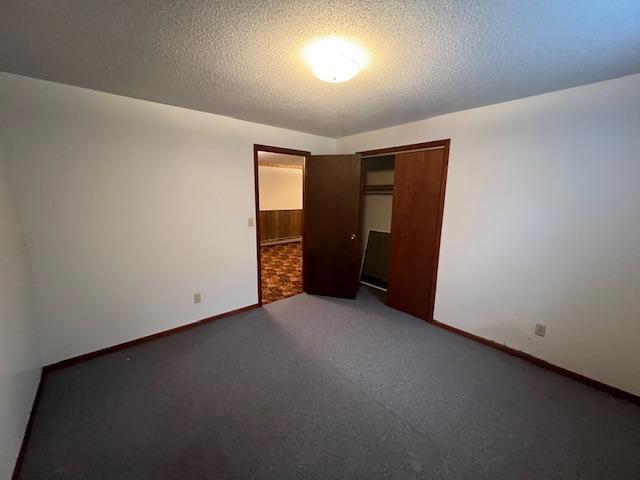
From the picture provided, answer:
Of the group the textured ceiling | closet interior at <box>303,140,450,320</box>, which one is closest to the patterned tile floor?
closet interior at <box>303,140,450,320</box>

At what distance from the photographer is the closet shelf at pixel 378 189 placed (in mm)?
3691

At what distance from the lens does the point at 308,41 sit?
1.34m

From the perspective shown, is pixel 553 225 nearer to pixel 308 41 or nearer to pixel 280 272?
pixel 308 41

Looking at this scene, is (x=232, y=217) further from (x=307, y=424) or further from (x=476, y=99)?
(x=476, y=99)

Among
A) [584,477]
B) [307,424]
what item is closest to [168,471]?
[307,424]

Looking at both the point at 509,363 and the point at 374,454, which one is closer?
the point at 374,454

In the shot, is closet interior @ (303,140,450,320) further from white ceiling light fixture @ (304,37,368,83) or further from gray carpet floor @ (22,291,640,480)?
white ceiling light fixture @ (304,37,368,83)

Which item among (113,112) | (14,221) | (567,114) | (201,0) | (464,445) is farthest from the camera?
(113,112)

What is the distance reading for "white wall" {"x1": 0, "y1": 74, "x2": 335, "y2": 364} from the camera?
1.86 metres

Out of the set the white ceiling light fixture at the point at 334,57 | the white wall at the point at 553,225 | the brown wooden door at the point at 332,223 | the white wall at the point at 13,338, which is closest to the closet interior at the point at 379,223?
the brown wooden door at the point at 332,223

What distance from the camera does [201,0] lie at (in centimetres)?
106

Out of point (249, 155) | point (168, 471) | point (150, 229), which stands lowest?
point (168, 471)

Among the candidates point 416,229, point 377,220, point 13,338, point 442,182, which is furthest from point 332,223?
point 13,338

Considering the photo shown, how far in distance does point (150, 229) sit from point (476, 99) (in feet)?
10.1
